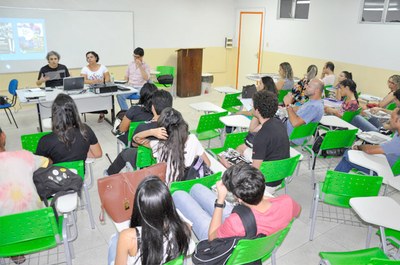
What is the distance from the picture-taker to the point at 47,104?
17.5ft

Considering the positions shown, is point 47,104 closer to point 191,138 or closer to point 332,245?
point 191,138

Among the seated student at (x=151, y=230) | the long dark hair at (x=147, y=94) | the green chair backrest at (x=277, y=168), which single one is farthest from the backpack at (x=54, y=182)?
the long dark hair at (x=147, y=94)

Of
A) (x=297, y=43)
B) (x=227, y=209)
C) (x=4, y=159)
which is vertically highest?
(x=297, y=43)

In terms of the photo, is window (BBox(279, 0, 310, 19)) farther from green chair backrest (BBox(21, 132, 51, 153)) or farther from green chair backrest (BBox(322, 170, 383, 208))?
green chair backrest (BBox(21, 132, 51, 153))

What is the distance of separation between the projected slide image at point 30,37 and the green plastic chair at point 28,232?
226 inches

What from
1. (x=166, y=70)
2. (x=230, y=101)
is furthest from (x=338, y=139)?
(x=166, y=70)

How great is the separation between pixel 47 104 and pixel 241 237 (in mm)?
4540

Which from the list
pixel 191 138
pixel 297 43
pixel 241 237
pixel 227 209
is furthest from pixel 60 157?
pixel 297 43

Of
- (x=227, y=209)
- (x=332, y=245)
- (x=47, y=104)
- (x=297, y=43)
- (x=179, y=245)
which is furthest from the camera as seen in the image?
(x=297, y=43)

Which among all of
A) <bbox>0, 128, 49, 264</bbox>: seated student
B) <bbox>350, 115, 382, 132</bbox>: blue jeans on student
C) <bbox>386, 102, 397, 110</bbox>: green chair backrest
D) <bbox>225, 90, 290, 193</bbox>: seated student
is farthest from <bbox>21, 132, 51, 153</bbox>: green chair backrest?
<bbox>386, 102, 397, 110</bbox>: green chair backrest

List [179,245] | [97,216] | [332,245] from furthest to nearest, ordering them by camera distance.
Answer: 1. [97,216]
2. [332,245]
3. [179,245]

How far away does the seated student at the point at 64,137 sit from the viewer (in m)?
2.87

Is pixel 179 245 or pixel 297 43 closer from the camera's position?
pixel 179 245

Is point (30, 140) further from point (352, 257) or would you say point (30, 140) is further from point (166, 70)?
point (166, 70)
